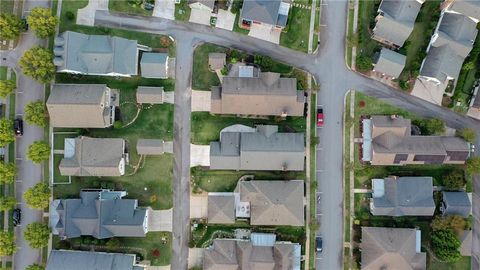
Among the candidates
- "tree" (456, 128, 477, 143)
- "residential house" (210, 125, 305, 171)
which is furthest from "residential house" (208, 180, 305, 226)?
"tree" (456, 128, 477, 143)

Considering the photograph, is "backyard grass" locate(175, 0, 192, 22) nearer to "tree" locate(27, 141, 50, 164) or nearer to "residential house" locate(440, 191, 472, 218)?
"tree" locate(27, 141, 50, 164)

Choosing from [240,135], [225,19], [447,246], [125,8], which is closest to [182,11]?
[225,19]

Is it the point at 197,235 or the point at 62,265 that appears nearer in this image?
the point at 62,265

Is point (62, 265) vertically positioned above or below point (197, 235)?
below

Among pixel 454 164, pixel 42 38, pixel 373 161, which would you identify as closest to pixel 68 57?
pixel 42 38

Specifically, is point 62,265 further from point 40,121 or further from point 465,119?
point 465,119

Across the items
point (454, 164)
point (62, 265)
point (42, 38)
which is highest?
point (42, 38)
